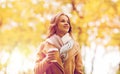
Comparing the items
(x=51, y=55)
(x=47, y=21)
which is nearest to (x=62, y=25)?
(x=47, y=21)

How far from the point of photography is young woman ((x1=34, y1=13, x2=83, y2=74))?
2865mm

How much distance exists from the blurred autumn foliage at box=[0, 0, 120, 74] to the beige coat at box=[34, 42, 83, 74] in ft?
A: 0.41

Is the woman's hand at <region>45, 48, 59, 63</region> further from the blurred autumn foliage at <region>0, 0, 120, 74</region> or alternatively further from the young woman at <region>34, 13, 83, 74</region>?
the blurred autumn foliage at <region>0, 0, 120, 74</region>

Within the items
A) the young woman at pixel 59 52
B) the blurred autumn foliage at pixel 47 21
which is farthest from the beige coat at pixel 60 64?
the blurred autumn foliage at pixel 47 21

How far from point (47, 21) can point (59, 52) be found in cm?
32

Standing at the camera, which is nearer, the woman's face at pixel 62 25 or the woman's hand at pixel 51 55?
the woman's hand at pixel 51 55

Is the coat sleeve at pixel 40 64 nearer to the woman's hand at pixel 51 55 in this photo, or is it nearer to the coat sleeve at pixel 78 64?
the woman's hand at pixel 51 55

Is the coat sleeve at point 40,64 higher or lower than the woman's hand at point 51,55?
lower

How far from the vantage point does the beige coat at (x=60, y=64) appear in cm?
286

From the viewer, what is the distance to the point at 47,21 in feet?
10.1

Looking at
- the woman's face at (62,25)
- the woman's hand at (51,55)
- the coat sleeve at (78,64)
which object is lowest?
the coat sleeve at (78,64)

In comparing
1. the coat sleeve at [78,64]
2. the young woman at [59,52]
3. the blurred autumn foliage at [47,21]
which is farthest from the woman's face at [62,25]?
the coat sleeve at [78,64]

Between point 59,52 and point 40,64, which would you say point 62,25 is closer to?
point 59,52

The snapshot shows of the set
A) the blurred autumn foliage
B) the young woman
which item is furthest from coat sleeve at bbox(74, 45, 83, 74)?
the blurred autumn foliage
